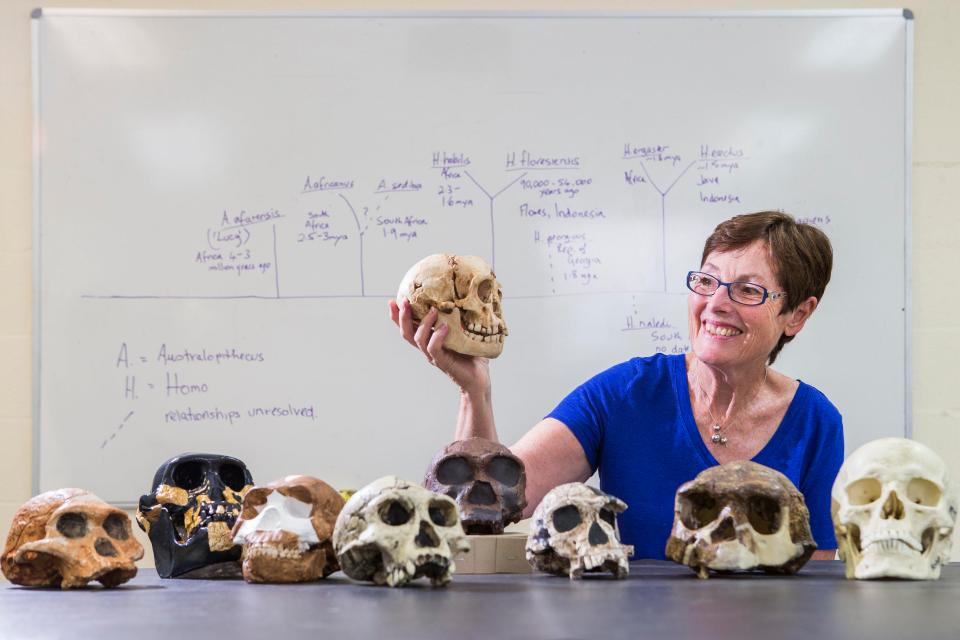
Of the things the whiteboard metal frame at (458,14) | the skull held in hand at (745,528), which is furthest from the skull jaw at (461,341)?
the whiteboard metal frame at (458,14)

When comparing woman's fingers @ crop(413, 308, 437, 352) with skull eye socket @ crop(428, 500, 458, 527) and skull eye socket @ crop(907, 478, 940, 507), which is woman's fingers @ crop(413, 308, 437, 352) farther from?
skull eye socket @ crop(907, 478, 940, 507)

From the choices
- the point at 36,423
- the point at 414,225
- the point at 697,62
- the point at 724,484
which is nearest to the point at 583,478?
the point at 724,484

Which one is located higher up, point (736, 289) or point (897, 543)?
point (736, 289)

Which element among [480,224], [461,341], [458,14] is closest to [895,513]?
[461,341]

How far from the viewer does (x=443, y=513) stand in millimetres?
1356

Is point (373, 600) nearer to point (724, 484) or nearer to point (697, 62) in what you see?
point (724, 484)

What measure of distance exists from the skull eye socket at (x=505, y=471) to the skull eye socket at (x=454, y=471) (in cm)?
4

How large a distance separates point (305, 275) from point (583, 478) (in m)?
1.49

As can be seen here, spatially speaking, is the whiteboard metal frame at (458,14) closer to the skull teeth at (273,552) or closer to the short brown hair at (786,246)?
the short brown hair at (786,246)

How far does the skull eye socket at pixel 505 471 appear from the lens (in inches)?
64.2

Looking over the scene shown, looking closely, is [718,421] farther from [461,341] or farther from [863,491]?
[863,491]

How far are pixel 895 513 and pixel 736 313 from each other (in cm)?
63

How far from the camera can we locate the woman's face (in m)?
1.93

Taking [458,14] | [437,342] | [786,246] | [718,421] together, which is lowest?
[718,421]
